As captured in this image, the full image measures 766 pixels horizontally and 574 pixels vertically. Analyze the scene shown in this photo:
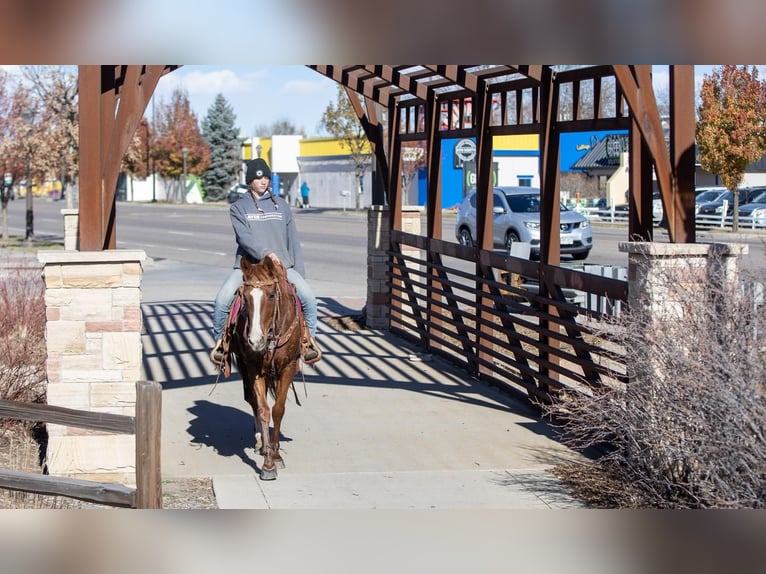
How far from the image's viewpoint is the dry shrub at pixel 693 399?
6.37 meters

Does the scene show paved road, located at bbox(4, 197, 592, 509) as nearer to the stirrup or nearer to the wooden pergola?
the stirrup

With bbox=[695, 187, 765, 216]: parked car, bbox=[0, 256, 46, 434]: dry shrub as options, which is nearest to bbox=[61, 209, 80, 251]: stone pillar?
bbox=[0, 256, 46, 434]: dry shrub

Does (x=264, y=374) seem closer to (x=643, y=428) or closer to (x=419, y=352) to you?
(x=643, y=428)

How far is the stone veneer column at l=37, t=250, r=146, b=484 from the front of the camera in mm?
8281

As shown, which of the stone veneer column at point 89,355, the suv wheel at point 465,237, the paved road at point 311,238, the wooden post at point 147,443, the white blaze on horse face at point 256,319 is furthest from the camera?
the suv wheel at point 465,237

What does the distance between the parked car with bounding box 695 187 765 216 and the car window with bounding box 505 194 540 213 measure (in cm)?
1048

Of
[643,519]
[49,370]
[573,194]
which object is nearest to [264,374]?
[49,370]

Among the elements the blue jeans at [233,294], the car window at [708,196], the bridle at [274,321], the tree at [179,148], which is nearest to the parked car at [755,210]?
the car window at [708,196]

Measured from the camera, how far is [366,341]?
1556 cm

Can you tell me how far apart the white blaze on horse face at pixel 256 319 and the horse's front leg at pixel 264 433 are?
36.8 inches

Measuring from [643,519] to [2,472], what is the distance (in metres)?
4.04

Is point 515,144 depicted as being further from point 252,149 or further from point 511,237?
point 511,237

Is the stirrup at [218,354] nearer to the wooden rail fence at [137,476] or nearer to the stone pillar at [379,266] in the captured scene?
the wooden rail fence at [137,476]

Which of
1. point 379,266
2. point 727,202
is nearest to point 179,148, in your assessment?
point 727,202
